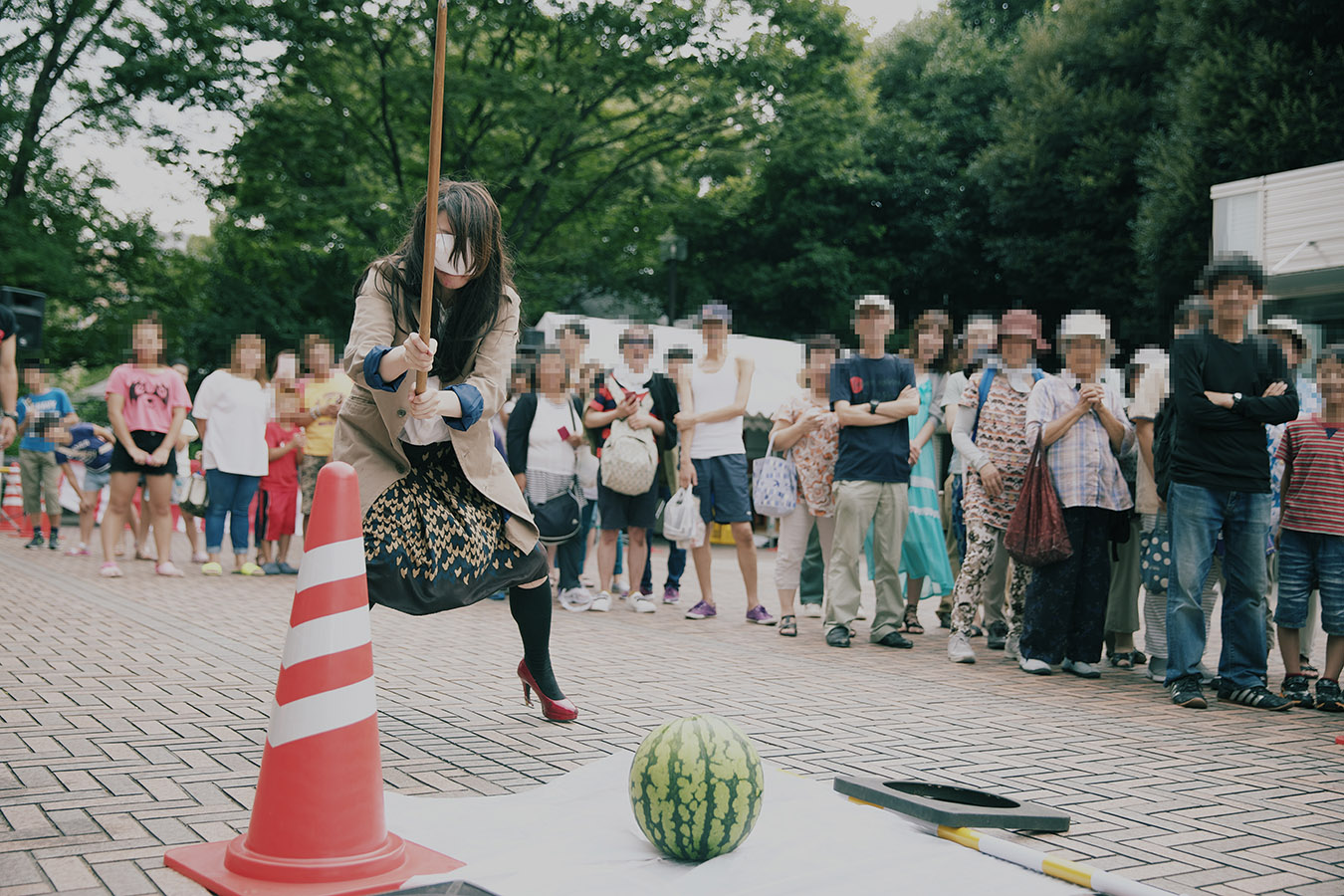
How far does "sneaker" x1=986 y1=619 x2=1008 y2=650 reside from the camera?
7809mm

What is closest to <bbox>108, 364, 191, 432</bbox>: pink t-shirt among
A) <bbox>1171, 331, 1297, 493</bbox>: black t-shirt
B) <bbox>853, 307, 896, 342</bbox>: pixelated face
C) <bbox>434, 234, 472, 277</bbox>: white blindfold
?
<bbox>853, 307, 896, 342</bbox>: pixelated face

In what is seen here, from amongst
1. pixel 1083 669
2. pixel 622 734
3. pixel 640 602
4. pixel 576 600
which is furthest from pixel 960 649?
pixel 576 600

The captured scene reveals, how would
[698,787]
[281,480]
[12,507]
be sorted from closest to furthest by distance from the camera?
[698,787], [281,480], [12,507]

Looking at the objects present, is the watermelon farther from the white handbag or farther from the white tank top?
the white tank top

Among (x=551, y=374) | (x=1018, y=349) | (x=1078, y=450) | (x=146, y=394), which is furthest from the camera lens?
(x=146, y=394)

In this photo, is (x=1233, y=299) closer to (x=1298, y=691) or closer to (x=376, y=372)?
(x=1298, y=691)

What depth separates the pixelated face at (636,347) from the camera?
941cm

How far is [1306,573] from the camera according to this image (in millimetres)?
6031

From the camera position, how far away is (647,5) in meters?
18.6

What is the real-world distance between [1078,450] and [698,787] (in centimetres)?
425

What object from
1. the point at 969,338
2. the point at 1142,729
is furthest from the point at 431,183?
the point at 969,338

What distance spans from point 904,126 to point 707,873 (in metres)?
28.8

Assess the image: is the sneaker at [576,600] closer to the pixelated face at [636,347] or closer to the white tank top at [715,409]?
the white tank top at [715,409]

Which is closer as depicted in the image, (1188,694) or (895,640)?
(1188,694)
